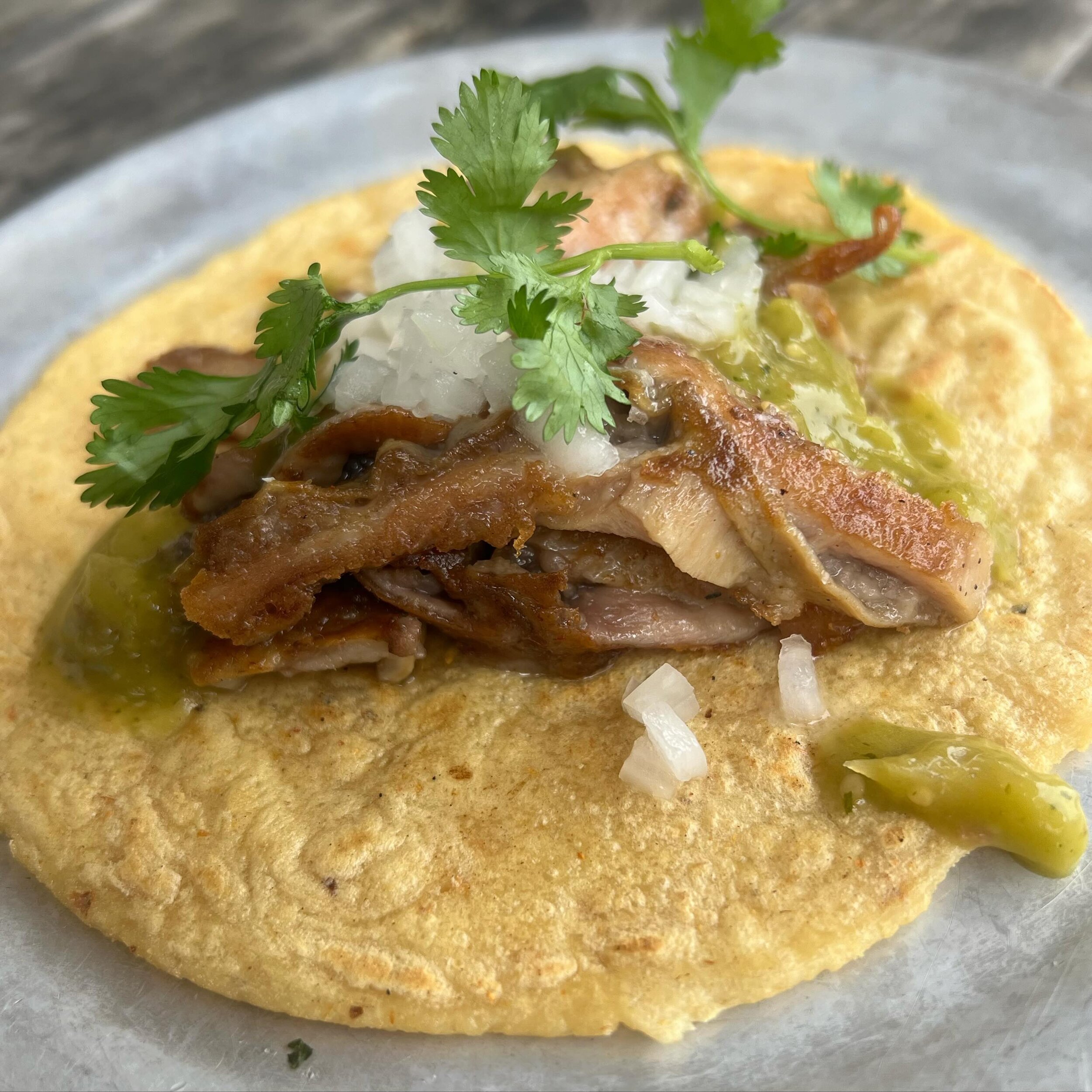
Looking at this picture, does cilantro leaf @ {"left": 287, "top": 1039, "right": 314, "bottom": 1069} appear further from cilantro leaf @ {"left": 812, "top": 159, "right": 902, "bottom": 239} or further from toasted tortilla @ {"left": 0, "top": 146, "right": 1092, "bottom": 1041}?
cilantro leaf @ {"left": 812, "top": 159, "right": 902, "bottom": 239}

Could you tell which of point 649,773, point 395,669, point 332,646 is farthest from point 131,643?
point 649,773

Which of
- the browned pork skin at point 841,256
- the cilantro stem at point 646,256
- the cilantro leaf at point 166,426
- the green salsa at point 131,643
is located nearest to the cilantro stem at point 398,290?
the cilantro leaf at point 166,426

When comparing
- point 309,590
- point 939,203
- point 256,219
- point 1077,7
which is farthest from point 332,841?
point 1077,7

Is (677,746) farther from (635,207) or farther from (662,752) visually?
(635,207)

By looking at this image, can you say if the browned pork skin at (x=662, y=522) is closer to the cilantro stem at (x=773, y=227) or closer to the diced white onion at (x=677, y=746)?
the diced white onion at (x=677, y=746)

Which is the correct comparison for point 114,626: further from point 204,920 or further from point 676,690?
point 676,690

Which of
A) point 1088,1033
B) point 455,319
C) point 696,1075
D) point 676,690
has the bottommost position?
point 1088,1033

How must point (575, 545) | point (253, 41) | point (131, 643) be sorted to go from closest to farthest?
1. point (575, 545)
2. point (131, 643)
3. point (253, 41)
